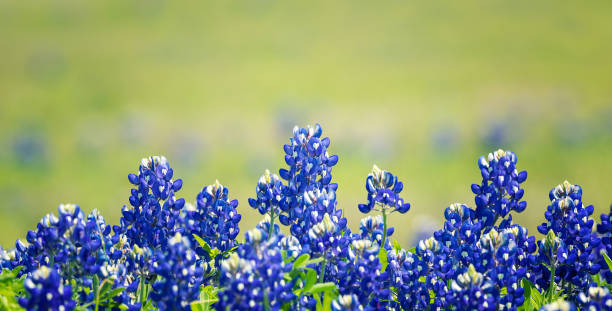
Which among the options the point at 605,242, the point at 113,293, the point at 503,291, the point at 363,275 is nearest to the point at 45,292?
the point at 113,293

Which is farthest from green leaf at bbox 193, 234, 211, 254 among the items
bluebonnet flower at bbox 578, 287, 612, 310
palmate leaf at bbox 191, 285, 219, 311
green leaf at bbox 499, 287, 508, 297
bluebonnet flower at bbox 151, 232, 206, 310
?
bluebonnet flower at bbox 578, 287, 612, 310

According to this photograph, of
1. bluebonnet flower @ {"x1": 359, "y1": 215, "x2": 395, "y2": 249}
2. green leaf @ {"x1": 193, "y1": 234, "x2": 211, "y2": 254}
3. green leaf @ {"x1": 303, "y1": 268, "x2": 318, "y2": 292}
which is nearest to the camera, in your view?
green leaf @ {"x1": 303, "y1": 268, "x2": 318, "y2": 292}

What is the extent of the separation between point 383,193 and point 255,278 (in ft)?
2.16

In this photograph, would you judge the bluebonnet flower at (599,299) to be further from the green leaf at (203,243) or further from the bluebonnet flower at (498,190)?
the green leaf at (203,243)

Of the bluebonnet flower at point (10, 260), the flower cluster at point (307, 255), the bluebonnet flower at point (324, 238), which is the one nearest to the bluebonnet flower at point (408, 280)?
the flower cluster at point (307, 255)

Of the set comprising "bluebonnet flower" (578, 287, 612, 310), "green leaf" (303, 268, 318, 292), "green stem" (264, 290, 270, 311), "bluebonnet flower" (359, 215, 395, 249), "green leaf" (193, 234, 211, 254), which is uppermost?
"bluebonnet flower" (359, 215, 395, 249)

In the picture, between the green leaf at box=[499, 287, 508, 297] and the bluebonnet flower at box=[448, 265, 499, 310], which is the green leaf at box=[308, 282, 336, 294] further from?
the green leaf at box=[499, 287, 508, 297]

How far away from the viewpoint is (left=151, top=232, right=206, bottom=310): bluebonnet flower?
1.89m

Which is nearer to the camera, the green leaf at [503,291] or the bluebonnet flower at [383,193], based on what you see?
the green leaf at [503,291]

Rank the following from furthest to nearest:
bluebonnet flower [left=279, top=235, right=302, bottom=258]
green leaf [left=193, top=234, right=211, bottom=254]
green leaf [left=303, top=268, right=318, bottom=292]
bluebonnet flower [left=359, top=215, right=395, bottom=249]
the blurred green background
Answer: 1. the blurred green background
2. bluebonnet flower [left=359, top=215, right=395, bottom=249]
3. green leaf [left=193, top=234, right=211, bottom=254]
4. bluebonnet flower [left=279, top=235, right=302, bottom=258]
5. green leaf [left=303, top=268, right=318, bottom=292]

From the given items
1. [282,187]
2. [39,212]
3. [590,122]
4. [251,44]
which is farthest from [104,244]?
[251,44]

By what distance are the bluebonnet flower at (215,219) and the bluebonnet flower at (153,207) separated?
80mm

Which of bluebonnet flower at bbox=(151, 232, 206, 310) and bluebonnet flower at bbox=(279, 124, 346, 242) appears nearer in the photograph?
bluebonnet flower at bbox=(151, 232, 206, 310)

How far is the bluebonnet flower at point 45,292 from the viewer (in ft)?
6.00
